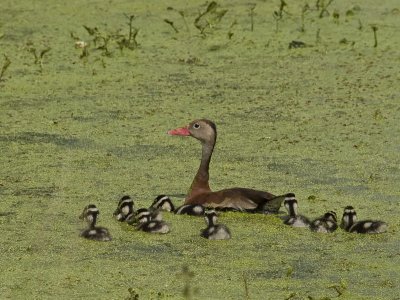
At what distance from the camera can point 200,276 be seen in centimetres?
759

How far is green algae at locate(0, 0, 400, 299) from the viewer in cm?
767

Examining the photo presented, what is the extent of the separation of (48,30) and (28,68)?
1430mm

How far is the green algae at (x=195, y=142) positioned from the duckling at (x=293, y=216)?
0.06 metres

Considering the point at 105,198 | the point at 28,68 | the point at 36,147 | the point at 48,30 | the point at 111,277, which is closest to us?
the point at 111,277

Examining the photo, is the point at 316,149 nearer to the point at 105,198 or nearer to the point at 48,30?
the point at 105,198

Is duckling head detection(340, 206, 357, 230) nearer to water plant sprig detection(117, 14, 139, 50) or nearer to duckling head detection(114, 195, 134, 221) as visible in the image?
duckling head detection(114, 195, 134, 221)

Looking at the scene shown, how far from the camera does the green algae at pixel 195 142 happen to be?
302 inches

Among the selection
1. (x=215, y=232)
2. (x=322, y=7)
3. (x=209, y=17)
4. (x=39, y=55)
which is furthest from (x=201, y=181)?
(x=322, y=7)

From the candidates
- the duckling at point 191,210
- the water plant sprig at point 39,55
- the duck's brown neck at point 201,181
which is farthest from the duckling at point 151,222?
the water plant sprig at point 39,55

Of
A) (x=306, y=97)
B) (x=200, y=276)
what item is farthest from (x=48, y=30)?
(x=200, y=276)

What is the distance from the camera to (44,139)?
10945mm

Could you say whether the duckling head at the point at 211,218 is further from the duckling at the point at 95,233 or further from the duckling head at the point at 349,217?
the duckling head at the point at 349,217

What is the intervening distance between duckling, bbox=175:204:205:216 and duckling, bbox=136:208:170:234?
20.0 inches

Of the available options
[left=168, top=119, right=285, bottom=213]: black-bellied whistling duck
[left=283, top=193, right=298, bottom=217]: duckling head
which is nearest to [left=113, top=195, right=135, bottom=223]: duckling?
[left=168, top=119, right=285, bottom=213]: black-bellied whistling duck
